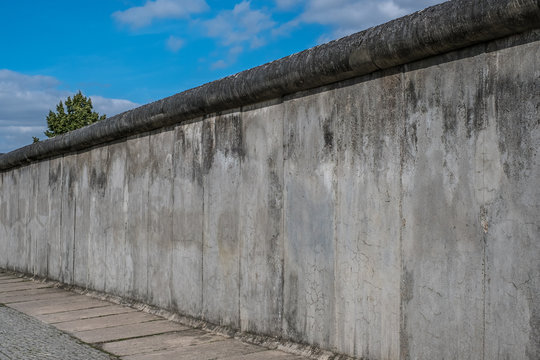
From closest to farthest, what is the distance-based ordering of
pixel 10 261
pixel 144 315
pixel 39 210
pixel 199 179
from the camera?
pixel 199 179
pixel 144 315
pixel 39 210
pixel 10 261

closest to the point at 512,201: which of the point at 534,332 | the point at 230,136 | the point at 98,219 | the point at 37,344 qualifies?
the point at 534,332

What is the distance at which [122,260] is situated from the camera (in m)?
7.13

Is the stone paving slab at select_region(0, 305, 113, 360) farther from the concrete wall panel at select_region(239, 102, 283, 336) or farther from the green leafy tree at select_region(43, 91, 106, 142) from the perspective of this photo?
the green leafy tree at select_region(43, 91, 106, 142)

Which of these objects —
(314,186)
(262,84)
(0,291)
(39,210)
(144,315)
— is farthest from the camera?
(39,210)

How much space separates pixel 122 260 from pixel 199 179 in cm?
197

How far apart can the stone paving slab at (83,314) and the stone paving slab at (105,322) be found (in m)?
0.17

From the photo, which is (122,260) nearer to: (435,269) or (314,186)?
(314,186)

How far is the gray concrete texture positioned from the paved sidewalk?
29 centimetres

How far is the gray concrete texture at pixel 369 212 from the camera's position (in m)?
3.15

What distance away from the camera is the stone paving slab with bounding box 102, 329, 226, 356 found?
471 centimetres

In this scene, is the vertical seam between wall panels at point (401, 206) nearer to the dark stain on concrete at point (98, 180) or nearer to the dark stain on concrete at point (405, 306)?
the dark stain on concrete at point (405, 306)

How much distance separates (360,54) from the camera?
12.8 feet

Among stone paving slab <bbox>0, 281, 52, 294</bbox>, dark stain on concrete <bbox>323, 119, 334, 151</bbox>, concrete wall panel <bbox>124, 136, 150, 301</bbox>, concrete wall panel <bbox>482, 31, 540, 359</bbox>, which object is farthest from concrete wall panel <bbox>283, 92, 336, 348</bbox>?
stone paving slab <bbox>0, 281, 52, 294</bbox>


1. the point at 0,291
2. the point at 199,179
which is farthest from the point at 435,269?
the point at 0,291
